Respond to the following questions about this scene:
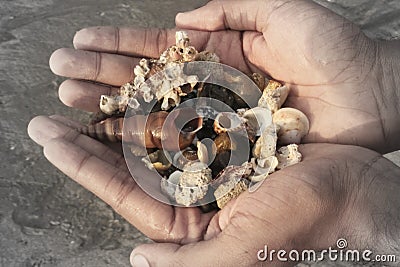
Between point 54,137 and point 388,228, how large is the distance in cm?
118

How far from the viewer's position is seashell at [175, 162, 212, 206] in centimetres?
182

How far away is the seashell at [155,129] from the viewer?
1.96 m

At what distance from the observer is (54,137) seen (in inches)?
77.2

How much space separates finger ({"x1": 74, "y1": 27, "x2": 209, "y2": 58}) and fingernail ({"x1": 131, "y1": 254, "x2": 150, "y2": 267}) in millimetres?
1035

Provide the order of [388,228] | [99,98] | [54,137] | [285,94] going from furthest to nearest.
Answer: [99,98] → [285,94] → [54,137] → [388,228]

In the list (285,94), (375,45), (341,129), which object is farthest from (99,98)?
(375,45)

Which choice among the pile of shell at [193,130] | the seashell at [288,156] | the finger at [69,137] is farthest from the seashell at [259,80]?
the finger at [69,137]

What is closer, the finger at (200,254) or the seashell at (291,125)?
the finger at (200,254)

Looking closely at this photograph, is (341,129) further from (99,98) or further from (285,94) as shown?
(99,98)

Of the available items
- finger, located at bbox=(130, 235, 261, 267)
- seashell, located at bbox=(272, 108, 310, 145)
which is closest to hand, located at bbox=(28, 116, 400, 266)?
finger, located at bbox=(130, 235, 261, 267)

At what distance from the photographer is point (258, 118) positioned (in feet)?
6.75

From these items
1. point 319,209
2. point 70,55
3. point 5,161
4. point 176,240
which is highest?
point 70,55

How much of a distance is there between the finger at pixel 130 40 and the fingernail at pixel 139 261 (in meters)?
1.04

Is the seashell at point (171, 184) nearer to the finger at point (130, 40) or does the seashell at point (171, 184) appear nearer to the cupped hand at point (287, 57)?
the cupped hand at point (287, 57)
